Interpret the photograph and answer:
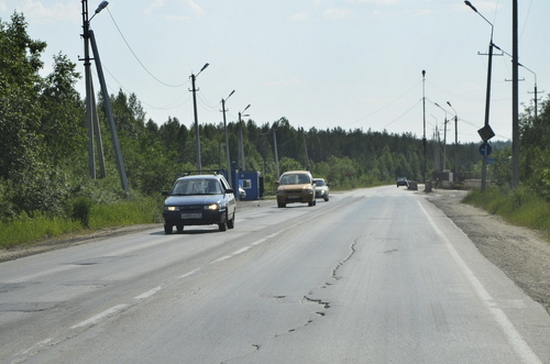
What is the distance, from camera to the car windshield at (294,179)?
4447cm

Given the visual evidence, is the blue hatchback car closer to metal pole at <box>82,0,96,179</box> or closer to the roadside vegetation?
the roadside vegetation

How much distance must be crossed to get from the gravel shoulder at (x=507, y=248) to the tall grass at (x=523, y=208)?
1.58 ft

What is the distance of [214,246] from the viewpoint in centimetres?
1733

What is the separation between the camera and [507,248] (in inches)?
651

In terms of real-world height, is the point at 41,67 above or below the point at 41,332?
above

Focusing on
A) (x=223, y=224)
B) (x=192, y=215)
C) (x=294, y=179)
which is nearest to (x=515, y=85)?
(x=223, y=224)

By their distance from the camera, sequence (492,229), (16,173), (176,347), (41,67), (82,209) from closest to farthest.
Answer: (176,347) < (492,229) < (16,173) < (82,209) < (41,67)

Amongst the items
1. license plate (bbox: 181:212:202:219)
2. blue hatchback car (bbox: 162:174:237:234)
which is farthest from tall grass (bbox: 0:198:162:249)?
license plate (bbox: 181:212:202:219)

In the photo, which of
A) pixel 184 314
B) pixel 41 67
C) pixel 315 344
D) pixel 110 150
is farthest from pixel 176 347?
pixel 110 150

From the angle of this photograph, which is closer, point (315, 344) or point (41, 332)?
point (315, 344)

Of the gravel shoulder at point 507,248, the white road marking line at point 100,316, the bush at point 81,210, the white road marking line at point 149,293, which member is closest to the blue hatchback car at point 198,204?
the gravel shoulder at point 507,248

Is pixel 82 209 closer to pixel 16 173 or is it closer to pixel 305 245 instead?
pixel 16 173

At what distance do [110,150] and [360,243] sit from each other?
3953 centimetres

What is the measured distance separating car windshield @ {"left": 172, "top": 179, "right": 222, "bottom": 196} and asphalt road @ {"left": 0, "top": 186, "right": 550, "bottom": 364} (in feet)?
23.6
